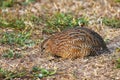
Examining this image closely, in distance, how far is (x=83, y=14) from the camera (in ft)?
36.0

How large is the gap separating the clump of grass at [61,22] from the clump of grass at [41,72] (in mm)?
2279

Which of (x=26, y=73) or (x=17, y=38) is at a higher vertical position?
(x=17, y=38)

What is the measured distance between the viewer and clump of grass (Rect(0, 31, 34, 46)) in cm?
913

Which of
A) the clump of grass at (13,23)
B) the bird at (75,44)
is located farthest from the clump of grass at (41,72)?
the clump of grass at (13,23)

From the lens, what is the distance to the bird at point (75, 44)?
8125 millimetres

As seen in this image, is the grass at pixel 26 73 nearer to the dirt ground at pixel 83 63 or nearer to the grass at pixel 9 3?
the dirt ground at pixel 83 63

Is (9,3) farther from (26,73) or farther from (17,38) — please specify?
(26,73)

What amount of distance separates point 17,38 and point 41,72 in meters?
1.90

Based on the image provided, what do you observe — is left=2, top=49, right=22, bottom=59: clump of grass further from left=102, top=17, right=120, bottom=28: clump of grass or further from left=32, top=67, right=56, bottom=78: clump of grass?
left=102, top=17, right=120, bottom=28: clump of grass

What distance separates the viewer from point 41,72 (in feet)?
24.8

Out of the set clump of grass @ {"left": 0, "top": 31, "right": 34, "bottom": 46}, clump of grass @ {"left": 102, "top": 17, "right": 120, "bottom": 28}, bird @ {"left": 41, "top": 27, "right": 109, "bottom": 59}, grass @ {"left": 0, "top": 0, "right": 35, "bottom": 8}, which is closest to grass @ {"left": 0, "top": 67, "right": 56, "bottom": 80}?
bird @ {"left": 41, "top": 27, "right": 109, "bottom": 59}

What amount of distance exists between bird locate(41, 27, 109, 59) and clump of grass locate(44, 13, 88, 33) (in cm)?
156

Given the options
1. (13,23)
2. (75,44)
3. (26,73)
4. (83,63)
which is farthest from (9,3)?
(26,73)

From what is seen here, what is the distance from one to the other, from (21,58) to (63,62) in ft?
2.43
